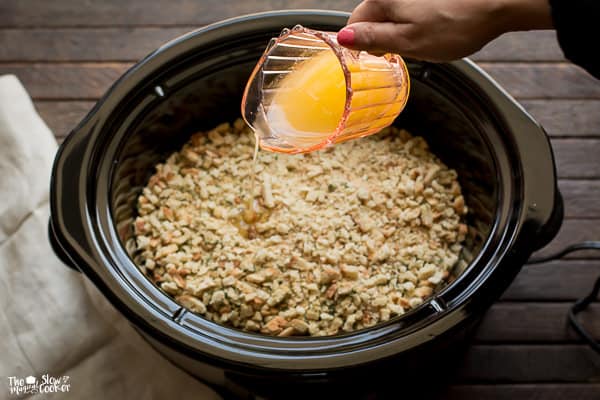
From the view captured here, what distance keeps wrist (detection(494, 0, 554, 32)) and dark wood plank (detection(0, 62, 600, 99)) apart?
0.82 m

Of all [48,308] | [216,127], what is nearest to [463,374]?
[216,127]

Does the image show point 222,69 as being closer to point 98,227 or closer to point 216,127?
point 216,127

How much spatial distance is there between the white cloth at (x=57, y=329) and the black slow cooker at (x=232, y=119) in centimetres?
13

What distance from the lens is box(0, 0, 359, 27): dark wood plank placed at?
1674 mm

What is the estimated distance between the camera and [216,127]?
1408 mm

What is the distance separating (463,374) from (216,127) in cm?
72

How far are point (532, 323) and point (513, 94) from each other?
56 cm

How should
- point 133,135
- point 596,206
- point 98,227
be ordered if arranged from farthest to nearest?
point 596,206, point 133,135, point 98,227

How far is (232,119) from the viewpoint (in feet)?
4.64

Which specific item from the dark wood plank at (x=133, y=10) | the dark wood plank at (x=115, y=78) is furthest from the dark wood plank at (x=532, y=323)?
the dark wood plank at (x=133, y=10)

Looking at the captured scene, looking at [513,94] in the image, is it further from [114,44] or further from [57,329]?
[57,329]

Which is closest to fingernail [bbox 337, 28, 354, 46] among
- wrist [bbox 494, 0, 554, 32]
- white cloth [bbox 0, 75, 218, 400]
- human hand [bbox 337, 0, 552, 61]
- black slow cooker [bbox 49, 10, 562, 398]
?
human hand [bbox 337, 0, 552, 61]

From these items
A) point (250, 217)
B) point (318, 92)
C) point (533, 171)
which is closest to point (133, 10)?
point (250, 217)

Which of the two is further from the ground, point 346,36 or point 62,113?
point 346,36
